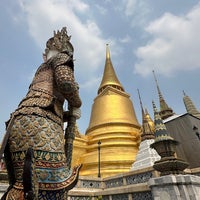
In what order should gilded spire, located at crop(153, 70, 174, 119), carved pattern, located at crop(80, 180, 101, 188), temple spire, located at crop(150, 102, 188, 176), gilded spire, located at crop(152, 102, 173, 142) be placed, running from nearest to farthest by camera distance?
temple spire, located at crop(150, 102, 188, 176) → gilded spire, located at crop(152, 102, 173, 142) → carved pattern, located at crop(80, 180, 101, 188) → gilded spire, located at crop(153, 70, 174, 119)

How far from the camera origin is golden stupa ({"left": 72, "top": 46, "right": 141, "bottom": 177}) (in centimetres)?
1182

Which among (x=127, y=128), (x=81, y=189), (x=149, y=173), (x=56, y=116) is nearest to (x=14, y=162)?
(x=56, y=116)

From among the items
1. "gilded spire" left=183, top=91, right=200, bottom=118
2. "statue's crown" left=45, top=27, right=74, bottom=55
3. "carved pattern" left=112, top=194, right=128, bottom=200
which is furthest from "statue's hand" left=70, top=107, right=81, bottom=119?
"gilded spire" left=183, top=91, right=200, bottom=118

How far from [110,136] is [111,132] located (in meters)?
0.42

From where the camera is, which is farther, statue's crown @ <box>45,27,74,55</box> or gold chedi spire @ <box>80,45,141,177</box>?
gold chedi spire @ <box>80,45,141,177</box>

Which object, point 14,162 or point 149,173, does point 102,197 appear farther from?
point 14,162

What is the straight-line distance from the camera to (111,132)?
14.0m

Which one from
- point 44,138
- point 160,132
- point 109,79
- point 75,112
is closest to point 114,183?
point 160,132

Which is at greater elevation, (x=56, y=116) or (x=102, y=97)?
(x=102, y=97)

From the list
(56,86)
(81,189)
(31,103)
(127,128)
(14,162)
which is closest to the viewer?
(14,162)

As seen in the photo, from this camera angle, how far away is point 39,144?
1.73 meters

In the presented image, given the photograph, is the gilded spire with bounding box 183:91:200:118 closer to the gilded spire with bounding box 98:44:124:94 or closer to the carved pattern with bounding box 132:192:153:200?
the gilded spire with bounding box 98:44:124:94

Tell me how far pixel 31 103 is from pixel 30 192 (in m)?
0.89

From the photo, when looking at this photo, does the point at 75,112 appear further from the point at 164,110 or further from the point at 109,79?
the point at 164,110
